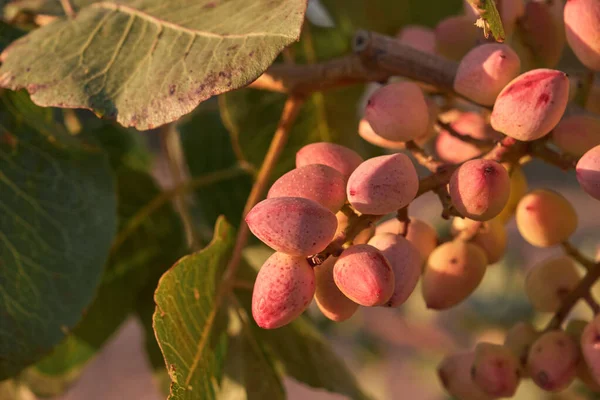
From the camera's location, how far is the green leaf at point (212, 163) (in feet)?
2.85

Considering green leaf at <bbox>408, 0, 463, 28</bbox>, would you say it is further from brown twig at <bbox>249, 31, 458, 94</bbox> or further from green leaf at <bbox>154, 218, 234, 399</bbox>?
green leaf at <bbox>154, 218, 234, 399</bbox>

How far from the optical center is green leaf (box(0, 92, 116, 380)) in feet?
1.94

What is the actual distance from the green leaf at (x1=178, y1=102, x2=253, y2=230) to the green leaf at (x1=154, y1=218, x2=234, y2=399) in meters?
0.25

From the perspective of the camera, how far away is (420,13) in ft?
2.85

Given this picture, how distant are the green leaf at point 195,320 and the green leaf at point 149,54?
A: 0.39 feet

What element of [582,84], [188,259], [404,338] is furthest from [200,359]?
[404,338]

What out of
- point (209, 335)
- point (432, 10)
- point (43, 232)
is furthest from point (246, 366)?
point (432, 10)

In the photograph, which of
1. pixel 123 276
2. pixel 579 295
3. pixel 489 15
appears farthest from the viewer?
pixel 123 276

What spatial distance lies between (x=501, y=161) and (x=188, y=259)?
0.79 feet

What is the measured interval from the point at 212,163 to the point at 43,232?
1.10 ft

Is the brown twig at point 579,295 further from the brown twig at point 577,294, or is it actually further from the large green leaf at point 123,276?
the large green leaf at point 123,276

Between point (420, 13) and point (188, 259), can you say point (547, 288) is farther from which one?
point (420, 13)

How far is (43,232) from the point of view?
0.62 m

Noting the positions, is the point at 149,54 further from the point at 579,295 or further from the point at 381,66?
the point at 579,295
